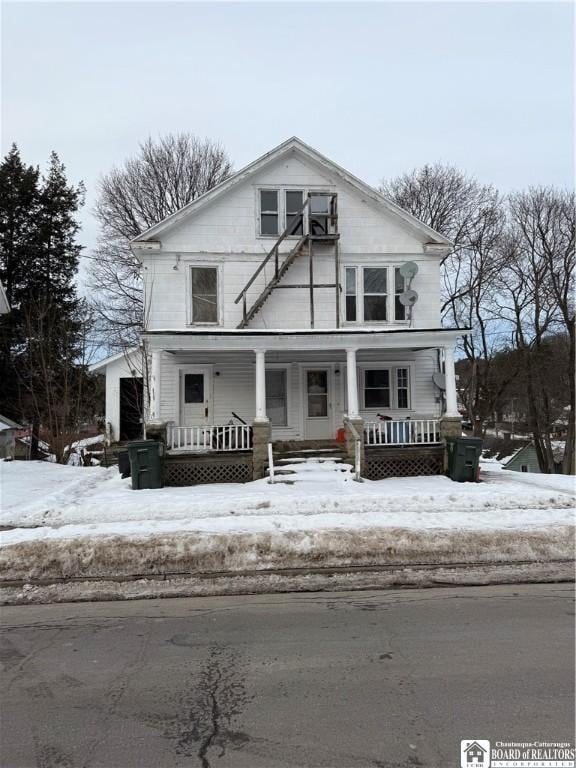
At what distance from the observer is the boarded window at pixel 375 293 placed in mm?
15367

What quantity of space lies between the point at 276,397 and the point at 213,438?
2410 millimetres

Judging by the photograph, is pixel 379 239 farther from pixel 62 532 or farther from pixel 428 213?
pixel 428 213

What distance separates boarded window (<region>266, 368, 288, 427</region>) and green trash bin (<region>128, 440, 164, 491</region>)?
421cm

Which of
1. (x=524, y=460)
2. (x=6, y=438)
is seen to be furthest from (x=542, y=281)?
(x=6, y=438)

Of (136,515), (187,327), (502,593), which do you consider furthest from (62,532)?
(187,327)

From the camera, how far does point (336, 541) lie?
23.4 feet

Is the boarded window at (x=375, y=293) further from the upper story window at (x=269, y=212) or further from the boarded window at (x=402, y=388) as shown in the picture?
the upper story window at (x=269, y=212)

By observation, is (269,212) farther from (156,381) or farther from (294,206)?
(156,381)

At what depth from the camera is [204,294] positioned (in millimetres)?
14867

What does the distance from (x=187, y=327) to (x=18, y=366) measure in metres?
12.8

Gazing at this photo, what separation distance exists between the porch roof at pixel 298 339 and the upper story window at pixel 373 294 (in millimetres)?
2333
